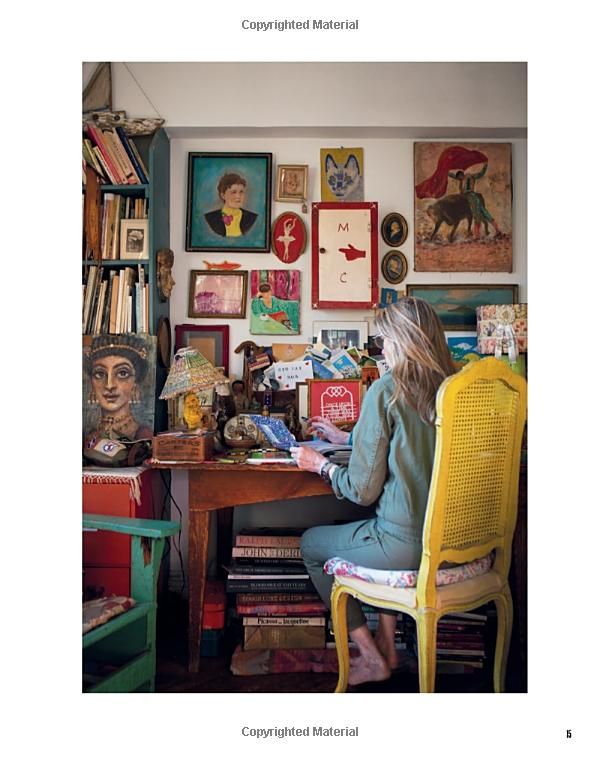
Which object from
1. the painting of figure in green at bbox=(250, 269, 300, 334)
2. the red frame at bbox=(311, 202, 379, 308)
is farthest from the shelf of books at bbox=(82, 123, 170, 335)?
the red frame at bbox=(311, 202, 379, 308)

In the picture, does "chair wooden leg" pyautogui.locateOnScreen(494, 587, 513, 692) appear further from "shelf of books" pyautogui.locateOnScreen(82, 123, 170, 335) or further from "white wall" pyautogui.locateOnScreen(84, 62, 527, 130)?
"white wall" pyautogui.locateOnScreen(84, 62, 527, 130)

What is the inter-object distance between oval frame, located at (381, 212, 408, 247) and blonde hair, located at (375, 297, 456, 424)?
1.01m

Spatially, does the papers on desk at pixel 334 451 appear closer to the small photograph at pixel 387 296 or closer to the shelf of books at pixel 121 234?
the small photograph at pixel 387 296

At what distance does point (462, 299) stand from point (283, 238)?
835mm

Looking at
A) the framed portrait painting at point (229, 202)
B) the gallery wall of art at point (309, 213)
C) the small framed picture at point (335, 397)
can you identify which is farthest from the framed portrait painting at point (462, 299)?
the framed portrait painting at point (229, 202)

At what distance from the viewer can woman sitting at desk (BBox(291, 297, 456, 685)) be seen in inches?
77.4

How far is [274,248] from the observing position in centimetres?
303

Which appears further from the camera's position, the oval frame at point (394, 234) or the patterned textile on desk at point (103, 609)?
the oval frame at point (394, 234)

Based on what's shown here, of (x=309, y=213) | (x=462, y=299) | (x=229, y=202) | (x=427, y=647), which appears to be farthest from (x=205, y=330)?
(x=427, y=647)

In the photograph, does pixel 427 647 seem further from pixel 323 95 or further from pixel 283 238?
pixel 323 95

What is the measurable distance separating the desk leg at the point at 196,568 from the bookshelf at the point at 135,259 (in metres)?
0.59

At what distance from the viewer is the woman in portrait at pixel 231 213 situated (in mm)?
3010
